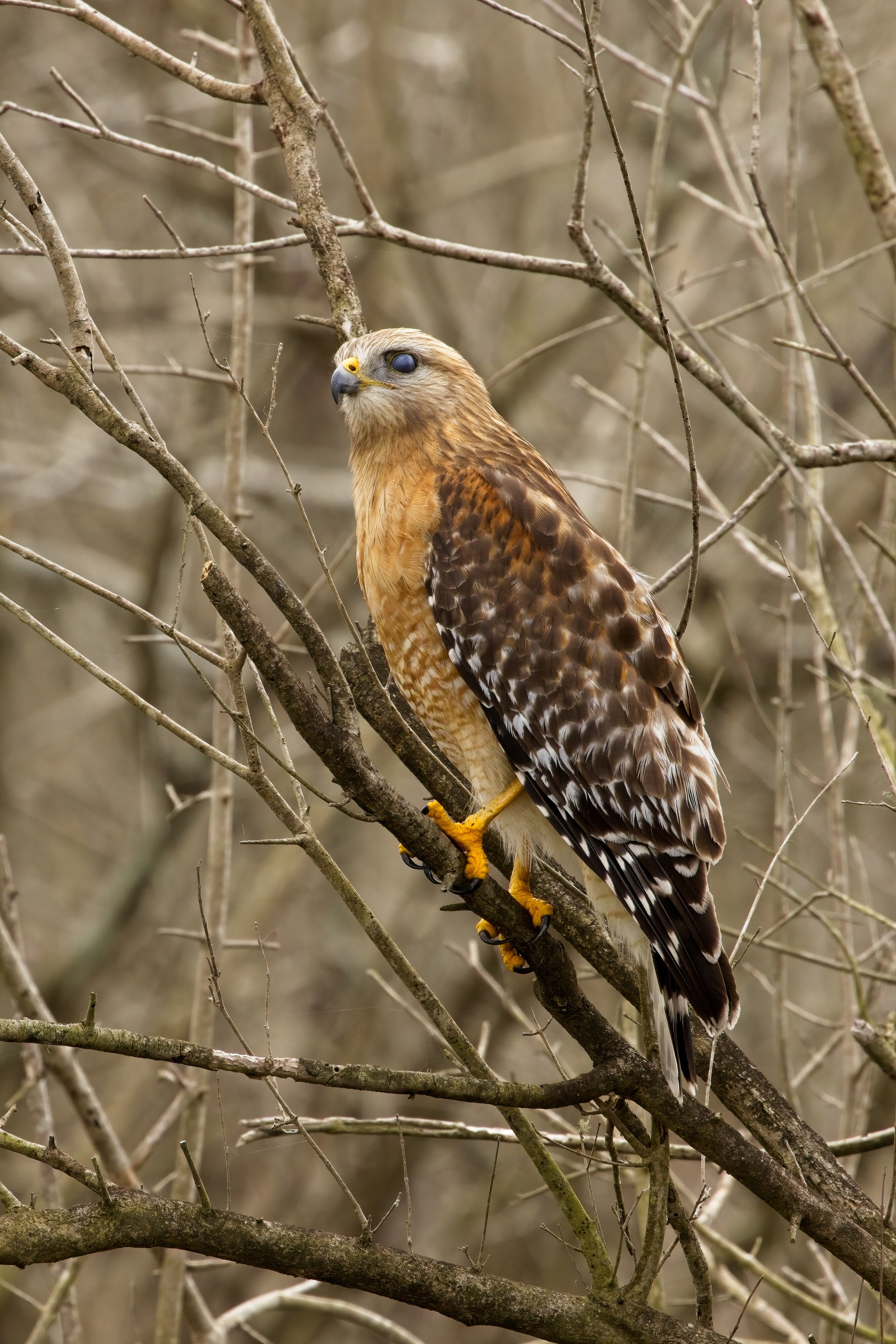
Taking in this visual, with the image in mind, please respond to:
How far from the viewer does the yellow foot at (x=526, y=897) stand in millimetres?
3908

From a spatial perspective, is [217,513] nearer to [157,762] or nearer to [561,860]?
[561,860]

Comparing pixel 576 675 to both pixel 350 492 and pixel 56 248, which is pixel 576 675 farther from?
pixel 350 492

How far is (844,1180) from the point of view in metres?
3.59

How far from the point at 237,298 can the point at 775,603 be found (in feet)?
19.9

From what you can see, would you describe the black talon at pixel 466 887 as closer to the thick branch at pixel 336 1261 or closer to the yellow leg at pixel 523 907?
the yellow leg at pixel 523 907

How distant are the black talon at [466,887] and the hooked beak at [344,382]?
6.35ft

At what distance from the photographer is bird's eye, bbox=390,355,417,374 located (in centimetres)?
485

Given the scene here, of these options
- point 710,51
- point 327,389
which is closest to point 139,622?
point 327,389

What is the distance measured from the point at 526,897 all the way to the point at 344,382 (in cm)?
197

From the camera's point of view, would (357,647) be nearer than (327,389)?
Yes

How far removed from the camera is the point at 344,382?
187 inches

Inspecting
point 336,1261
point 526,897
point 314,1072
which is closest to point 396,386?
point 526,897

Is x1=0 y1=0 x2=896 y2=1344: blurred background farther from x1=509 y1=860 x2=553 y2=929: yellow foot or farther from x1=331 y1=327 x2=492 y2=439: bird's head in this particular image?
x1=509 y1=860 x2=553 y2=929: yellow foot

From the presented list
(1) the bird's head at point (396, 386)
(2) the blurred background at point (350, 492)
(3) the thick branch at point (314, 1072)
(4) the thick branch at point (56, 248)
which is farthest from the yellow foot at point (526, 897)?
(2) the blurred background at point (350, 492)
